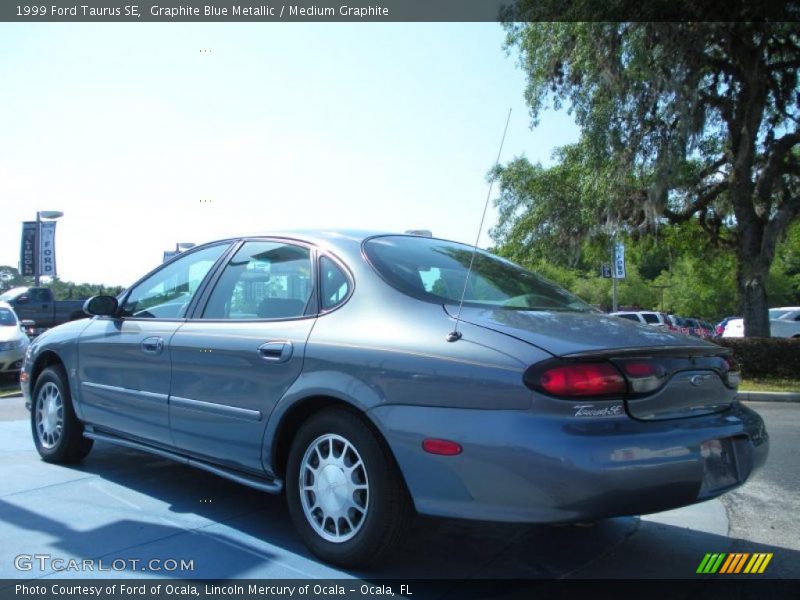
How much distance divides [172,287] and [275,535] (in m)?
1.81

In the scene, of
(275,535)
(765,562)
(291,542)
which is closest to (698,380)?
(765,562)

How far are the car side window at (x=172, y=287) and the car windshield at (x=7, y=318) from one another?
30.9 ft

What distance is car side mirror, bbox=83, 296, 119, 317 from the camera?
457cm

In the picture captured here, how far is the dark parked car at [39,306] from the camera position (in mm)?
21688

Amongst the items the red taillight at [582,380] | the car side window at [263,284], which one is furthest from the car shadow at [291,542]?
the car side window at [263,284]

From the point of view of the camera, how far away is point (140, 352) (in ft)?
13.8

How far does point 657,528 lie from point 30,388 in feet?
15.0

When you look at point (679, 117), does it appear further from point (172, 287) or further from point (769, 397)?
point (172, 287)

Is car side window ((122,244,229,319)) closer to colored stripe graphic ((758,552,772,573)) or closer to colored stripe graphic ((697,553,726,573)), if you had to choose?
colored stripe graphic ((697,553,726,573))

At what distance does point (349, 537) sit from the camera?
9.96ft

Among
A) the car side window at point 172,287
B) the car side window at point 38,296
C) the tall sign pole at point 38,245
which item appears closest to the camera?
the car side window at point 172,287

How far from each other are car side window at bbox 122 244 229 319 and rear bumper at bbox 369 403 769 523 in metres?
1.90

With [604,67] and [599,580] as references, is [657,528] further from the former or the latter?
[604,67]

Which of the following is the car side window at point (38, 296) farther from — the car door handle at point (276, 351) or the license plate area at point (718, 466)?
the license plate area at point (718, 466)
